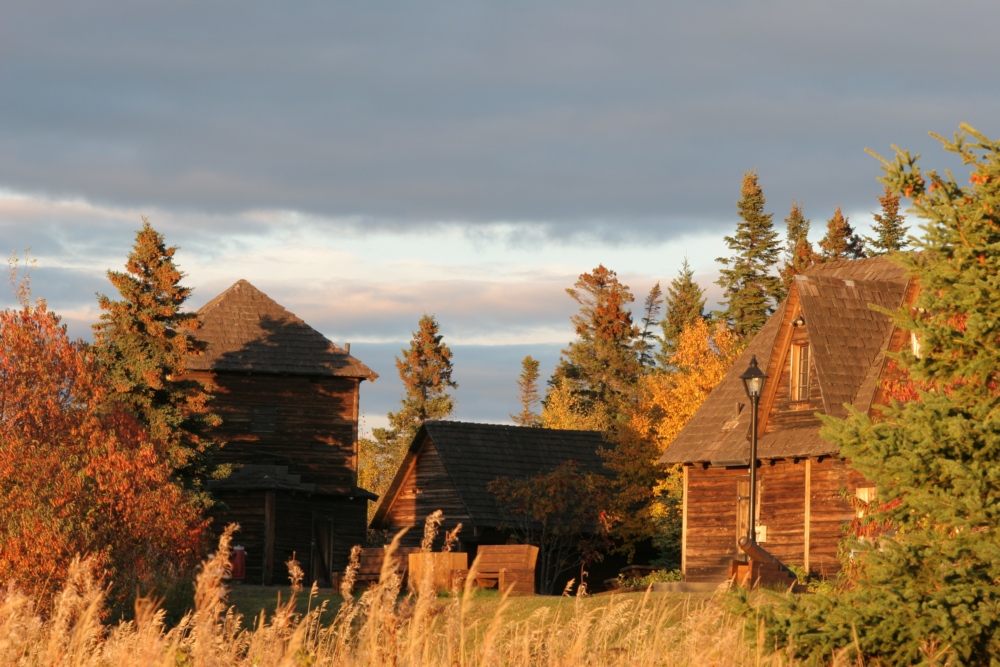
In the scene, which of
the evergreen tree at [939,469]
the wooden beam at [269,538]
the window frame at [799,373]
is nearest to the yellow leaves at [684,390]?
the window frame at [799,373]

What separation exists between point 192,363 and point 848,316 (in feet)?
88.5

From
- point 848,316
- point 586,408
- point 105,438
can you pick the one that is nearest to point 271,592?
point 105,438

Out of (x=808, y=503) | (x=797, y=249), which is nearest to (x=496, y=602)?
(x=808, y=503)

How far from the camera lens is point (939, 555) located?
11.1 meters

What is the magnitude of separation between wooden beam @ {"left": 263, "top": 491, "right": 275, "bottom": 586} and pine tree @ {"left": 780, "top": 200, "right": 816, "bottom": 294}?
79.2ft

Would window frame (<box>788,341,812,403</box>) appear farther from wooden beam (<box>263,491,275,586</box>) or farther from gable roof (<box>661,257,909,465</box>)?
wooden beam (<box>263,491,275,586</box>)

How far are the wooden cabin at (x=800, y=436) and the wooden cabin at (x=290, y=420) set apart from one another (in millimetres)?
18823

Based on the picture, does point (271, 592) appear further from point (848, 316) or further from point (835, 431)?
point (835, 431)

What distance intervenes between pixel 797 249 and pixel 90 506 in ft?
158

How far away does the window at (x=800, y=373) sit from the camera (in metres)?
29.4

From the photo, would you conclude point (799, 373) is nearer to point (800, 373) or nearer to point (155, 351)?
point (800, 373)

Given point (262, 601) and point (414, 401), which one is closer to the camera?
point (262, 601)

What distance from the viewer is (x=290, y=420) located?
4988 centimetres

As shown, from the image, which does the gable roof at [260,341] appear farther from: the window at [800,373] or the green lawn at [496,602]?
the window at [800,373]
